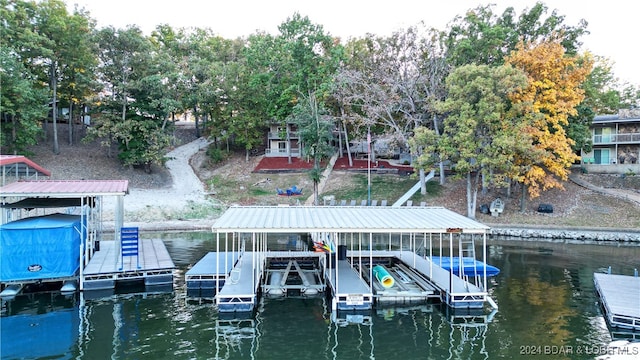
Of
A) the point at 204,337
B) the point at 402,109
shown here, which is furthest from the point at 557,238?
the point at 204,337

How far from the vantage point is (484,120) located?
33.3m

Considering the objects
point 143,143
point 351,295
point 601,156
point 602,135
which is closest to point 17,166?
point 351,295

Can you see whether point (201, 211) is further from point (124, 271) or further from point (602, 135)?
point (602, 135)

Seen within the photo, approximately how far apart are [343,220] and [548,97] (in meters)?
26.5

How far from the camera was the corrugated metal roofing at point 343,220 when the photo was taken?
15.1m

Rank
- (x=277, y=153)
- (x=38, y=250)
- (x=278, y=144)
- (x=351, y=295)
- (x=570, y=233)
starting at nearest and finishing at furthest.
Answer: (x=351, y=295) → (x=38, y=250) → (x=570, y=233) → (x=277, y=153) → (x=278, y=144)

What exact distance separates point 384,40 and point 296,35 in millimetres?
11763

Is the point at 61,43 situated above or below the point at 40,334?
above

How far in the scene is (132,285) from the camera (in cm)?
1872

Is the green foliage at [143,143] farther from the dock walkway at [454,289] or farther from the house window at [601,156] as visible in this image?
the house window at [601,156]

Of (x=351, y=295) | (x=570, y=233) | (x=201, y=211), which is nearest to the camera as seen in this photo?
(x=351, y=295)

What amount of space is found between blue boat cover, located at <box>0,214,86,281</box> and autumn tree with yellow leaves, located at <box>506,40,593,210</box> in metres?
31.6

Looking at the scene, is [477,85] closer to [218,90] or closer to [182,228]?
[182,228]

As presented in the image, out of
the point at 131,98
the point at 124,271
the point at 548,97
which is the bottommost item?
the point at 124,271
